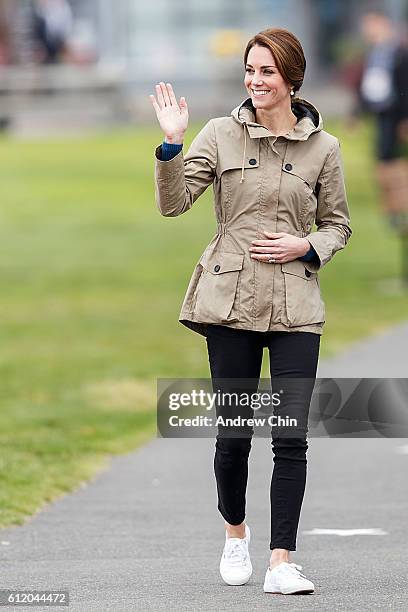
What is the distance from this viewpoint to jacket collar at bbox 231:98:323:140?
605cm

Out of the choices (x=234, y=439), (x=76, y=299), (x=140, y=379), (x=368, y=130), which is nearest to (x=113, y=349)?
(x=140, y=379)

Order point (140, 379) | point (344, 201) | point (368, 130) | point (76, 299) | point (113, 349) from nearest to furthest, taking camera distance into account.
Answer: point (344, 201)
point (140, 379)
point (113, 349)
point (76, 299)
point (368, 130)

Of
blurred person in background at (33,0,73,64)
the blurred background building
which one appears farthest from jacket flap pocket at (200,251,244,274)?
blurred person in background at (33,0,73,64)

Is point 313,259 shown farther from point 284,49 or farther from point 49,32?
point 49,32

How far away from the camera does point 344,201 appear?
6.23 meters

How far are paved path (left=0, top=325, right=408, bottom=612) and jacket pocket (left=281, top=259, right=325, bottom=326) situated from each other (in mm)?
939

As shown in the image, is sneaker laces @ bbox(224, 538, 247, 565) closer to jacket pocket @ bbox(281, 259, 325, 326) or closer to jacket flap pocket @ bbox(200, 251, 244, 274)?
jacket pocket @ bbox(281, 259, 325, 326)

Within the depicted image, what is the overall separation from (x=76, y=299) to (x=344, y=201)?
11864 mm

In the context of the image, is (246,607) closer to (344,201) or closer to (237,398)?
Answer: (237,398)

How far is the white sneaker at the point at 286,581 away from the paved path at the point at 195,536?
41 millimetres

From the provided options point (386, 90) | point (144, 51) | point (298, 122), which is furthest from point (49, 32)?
point (298, 122)

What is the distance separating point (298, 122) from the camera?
6.15 m

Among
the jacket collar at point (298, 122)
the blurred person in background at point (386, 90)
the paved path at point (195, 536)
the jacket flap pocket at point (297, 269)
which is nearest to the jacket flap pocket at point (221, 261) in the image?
the jacket flap pocket at point (297, 269)

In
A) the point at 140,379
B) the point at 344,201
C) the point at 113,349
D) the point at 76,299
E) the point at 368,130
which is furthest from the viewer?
the point at 368,130
